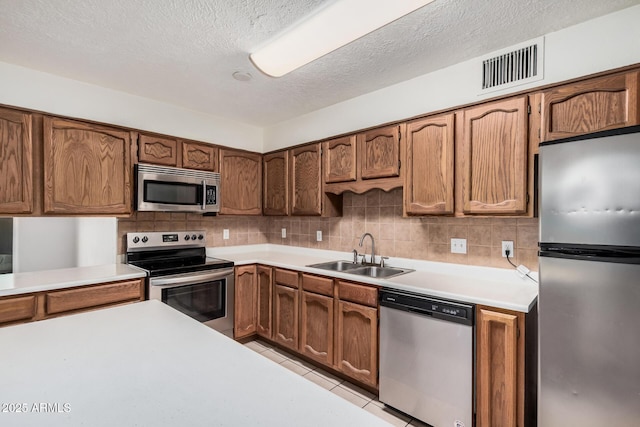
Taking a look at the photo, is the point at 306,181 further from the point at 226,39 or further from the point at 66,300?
the point at 66,300

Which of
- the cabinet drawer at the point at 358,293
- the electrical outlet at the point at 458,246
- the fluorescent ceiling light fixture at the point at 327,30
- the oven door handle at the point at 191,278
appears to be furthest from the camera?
the oven door handle at the point at 191,278

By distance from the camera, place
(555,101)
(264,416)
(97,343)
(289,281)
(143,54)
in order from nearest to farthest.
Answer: (264,416), (97,343), (555,101), (143,54), (289,281)

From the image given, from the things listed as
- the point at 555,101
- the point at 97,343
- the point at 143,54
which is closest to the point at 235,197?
the point at 143,54

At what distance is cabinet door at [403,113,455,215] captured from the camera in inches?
85.4

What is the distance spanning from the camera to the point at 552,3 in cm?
164

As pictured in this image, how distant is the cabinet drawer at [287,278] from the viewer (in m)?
2.86

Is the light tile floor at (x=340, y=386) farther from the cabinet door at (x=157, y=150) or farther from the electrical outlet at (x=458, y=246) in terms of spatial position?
the cabinet door at (x=157, y=150)

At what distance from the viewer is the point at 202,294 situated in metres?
2.84

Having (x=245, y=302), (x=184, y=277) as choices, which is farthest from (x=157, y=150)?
(x=245, y=302)

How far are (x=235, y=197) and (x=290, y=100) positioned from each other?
1169mm

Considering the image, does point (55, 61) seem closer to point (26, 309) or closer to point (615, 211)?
point (26, 309)

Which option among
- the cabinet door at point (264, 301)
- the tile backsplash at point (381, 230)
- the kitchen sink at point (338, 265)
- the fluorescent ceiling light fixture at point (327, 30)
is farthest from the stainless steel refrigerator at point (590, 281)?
the cabinet door at point (264, 301)

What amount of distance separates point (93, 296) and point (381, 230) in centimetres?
228

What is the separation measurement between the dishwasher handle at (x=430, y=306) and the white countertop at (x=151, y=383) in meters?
1.30
